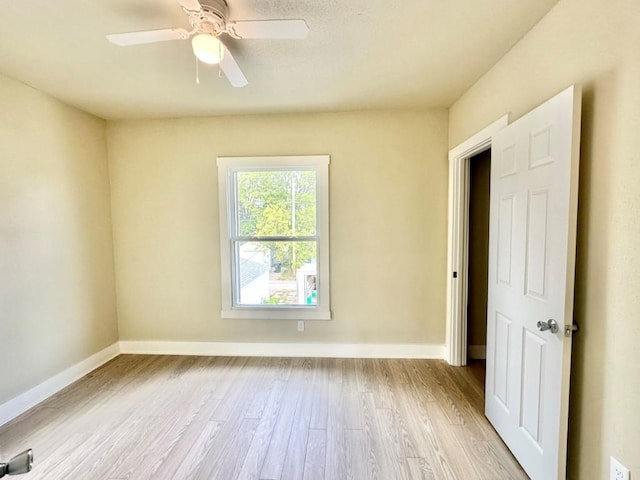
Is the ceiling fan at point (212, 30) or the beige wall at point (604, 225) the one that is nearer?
the beige wall at point (604, 225)

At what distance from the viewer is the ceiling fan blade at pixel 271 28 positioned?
4.41ft

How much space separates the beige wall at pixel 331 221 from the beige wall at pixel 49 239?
9.1 inches

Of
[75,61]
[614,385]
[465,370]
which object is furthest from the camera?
[465,370]

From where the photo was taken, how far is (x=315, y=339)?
10.5ft

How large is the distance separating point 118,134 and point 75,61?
123cm

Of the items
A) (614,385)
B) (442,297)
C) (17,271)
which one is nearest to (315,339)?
(442,297)

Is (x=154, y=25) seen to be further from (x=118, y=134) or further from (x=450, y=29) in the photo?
(x=118, y=134)

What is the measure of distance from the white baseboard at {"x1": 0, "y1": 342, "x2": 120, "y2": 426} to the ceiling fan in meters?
2.66

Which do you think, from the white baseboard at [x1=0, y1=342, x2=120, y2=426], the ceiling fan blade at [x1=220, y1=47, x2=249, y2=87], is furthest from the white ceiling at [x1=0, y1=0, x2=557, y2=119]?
the white baseboard at [x1=0, y1=342, x2=120, y2=426]

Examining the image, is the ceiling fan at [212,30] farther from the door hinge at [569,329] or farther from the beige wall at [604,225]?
the door hinge at [569,329]

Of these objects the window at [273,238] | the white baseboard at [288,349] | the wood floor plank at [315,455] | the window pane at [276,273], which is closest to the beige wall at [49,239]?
the white baseboard at [288,349]

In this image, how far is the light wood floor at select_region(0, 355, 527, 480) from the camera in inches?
68.9

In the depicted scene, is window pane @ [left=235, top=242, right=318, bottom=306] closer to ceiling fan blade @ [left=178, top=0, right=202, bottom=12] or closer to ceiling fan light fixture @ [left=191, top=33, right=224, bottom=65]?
ceiling fan light fixture @ [left=191, top=33, right=224, bottom=65]

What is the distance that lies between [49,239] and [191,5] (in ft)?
7.70
